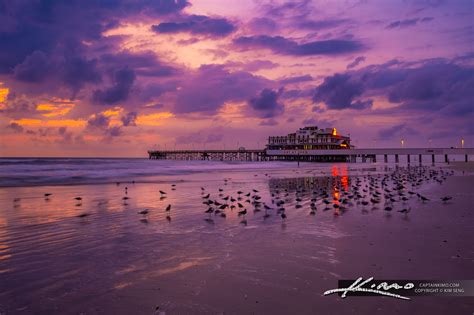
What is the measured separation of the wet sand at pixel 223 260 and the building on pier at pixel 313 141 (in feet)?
415

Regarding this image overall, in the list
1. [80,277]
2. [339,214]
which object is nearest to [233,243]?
[80,277]

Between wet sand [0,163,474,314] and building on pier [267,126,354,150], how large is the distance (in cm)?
12658

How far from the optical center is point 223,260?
7.54 metres

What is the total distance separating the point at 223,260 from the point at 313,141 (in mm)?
138679

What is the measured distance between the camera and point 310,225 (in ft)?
37.3

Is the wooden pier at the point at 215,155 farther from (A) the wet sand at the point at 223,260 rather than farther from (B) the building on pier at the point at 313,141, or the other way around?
(A) the wet sand at the point at 223,260

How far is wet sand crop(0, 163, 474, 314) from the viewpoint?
538 centimetres

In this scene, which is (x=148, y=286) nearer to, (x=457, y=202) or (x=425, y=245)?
(x=425, y=245)

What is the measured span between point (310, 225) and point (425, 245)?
3491 mm

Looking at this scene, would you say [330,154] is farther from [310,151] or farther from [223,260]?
[223,260]
